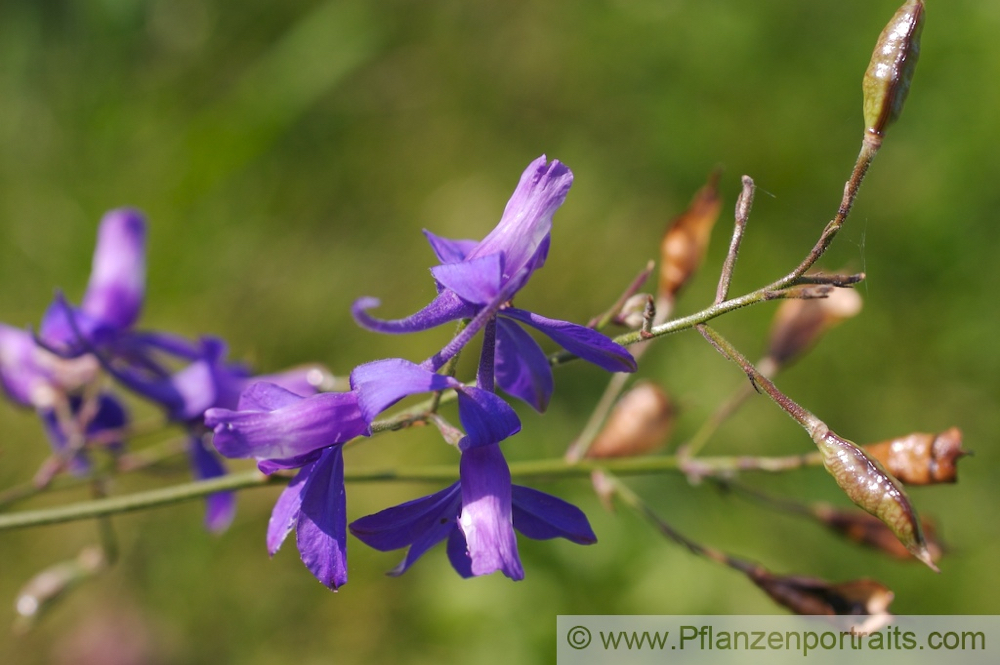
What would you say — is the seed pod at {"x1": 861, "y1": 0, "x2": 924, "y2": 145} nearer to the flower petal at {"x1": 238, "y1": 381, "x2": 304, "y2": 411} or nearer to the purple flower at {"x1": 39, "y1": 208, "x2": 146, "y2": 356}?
the flower petal at {"x1": 238, "y1": 381, "x2": 304, "y2": 411}

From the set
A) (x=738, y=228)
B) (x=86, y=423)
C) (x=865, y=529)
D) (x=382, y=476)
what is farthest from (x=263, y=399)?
(x=865, y=529)

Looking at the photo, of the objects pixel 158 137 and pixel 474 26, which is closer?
pixel 158 137

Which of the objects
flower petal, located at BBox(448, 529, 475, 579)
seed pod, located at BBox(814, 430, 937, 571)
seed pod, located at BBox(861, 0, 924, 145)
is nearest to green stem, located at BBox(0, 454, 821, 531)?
flower petal, located at BBox(448, 529, 475, 579)

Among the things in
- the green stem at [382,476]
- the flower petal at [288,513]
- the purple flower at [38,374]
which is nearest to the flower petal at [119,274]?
the purple flower at [38,374]

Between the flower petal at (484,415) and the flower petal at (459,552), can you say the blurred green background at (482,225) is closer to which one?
the flower petal at (459,552)

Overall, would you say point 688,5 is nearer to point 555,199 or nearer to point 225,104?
point 225,104

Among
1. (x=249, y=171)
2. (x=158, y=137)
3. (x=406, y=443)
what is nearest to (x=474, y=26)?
(x=249, y=171)

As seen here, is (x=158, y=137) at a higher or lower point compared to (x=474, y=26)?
lower

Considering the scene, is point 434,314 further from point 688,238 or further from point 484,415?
point 688,238
